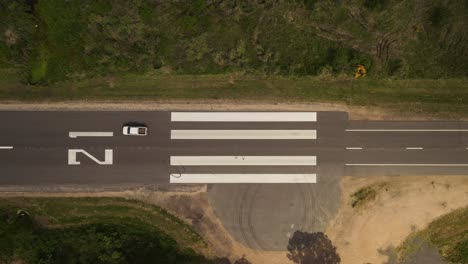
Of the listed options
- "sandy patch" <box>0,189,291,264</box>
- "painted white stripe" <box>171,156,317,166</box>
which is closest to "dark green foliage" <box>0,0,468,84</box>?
"painted white stripe" <box>171,156,317,166</box>

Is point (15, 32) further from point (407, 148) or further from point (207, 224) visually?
point (407, 148)

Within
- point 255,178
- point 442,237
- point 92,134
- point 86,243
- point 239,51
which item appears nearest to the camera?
point 86,243

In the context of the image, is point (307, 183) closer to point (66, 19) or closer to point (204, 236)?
point (204, 236)

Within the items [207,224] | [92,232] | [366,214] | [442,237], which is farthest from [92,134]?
[442,237]

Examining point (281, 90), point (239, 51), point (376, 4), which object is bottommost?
point (281, 90)

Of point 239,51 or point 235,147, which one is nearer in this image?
point 239,51

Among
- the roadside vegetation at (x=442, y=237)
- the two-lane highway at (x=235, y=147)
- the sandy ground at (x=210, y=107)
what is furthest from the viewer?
the roadside vegetation at (x=442, y=237)

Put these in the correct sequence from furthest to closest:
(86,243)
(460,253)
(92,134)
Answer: (460,253), (92,134), (86,243)

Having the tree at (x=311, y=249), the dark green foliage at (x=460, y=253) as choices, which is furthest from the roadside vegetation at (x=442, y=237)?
Answer: the tree at (x=311, y=249)

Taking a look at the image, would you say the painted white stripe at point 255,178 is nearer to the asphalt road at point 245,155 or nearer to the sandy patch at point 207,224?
the asphalt road at point 245,155
